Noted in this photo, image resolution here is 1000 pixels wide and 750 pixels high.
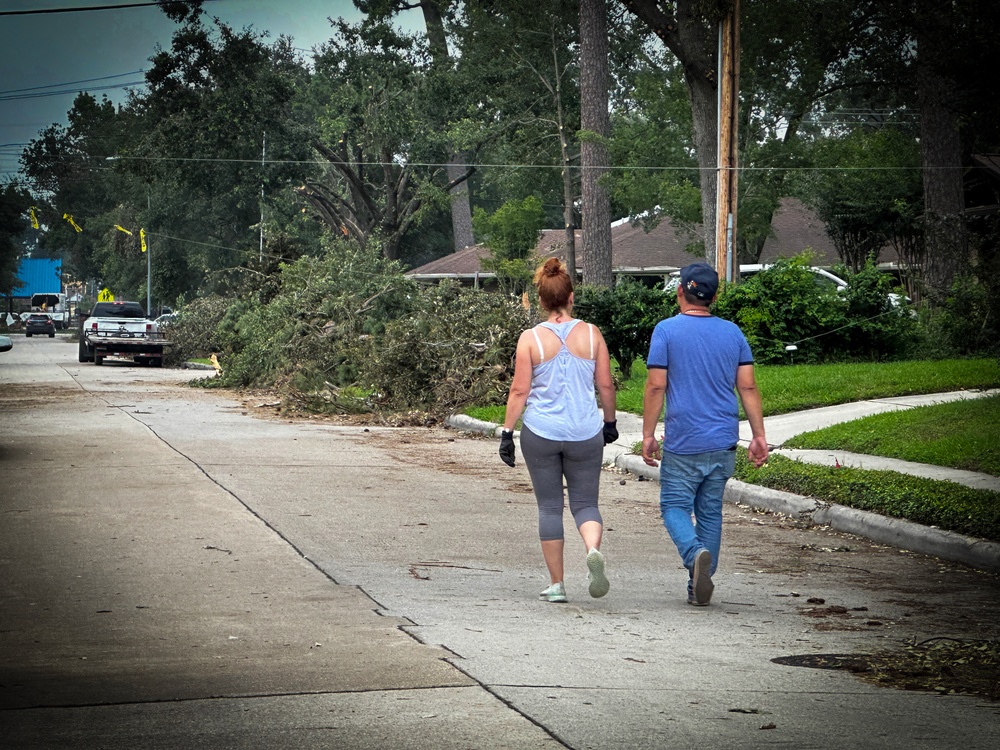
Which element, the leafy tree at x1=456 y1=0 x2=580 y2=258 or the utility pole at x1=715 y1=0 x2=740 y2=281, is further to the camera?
the leafy tree at x1=456 y1=0 x2=580 y2=258

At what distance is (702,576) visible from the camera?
715cm

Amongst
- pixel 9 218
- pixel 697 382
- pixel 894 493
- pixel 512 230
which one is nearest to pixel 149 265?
pixel 9 218

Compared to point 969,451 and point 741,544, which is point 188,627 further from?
point 969,451

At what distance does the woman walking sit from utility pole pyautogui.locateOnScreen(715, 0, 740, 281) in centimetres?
1437

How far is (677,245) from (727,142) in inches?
1101

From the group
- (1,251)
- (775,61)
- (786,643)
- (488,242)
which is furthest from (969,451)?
(1,251)

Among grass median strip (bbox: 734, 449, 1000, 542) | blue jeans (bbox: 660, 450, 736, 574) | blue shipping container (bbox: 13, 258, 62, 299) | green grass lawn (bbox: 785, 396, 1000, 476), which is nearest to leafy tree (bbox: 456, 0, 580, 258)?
green grass lawn (bbox: 785, 396, 1000, 476)

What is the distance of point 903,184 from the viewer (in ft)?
126

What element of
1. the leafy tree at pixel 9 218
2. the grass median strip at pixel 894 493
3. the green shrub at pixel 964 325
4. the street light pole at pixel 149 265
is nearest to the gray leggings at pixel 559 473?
the grass median strip at pixel 894 493

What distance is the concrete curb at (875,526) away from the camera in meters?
8.76

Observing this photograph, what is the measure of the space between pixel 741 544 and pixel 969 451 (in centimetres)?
396

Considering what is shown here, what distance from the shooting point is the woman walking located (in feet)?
23.9

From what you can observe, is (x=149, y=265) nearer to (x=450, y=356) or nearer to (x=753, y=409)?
(x=450, y=356)

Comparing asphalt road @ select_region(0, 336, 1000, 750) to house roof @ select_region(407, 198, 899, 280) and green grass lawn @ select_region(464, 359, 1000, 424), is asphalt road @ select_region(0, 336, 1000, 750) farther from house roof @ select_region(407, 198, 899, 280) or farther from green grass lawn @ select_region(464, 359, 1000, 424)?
house roof @ select_region(407, 198, 899, 280)
